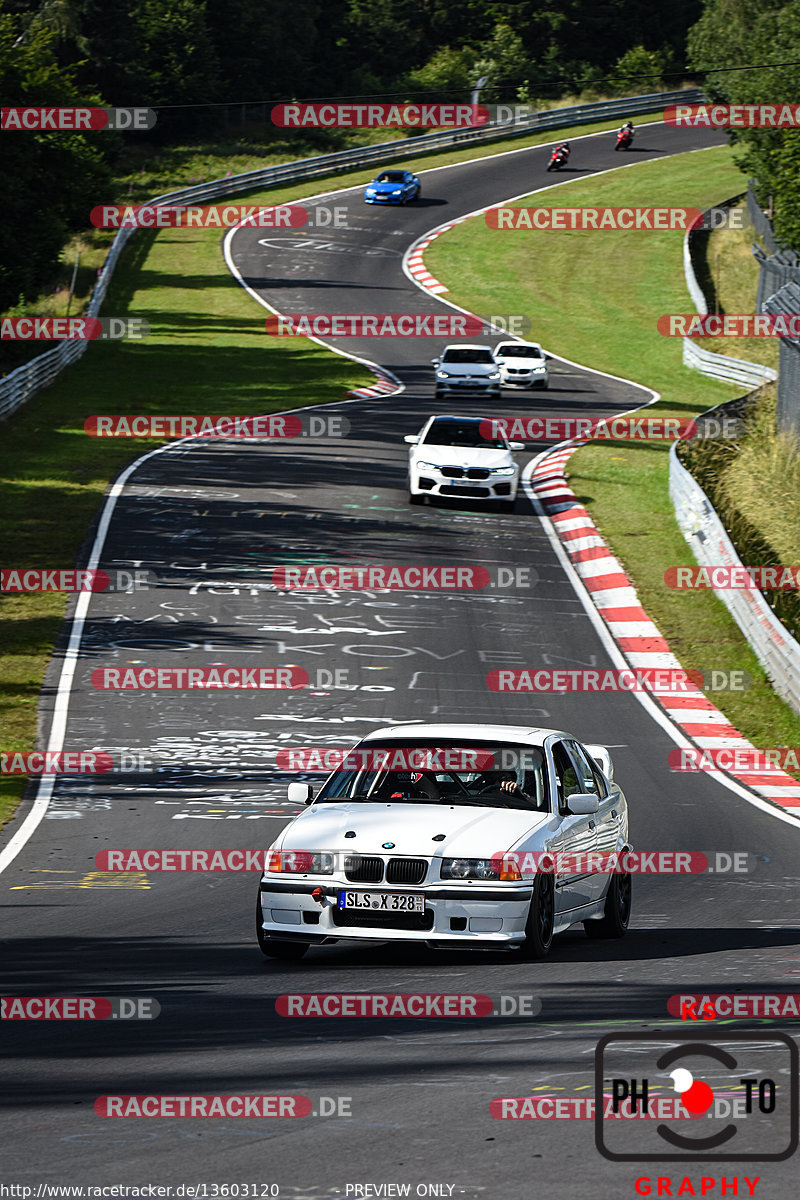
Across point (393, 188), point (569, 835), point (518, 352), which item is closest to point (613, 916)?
point (569, 835)

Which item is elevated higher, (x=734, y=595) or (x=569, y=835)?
(x=569, y=835)

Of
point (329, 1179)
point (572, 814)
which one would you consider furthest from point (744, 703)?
point (329, 1179)

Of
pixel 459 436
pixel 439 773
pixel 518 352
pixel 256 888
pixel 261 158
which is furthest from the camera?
pixel 261 158

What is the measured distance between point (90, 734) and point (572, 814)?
895cm

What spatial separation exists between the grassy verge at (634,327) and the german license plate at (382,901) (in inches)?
422

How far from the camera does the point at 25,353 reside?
47375 millimetres

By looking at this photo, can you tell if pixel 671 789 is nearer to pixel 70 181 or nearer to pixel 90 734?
pixel 90 734

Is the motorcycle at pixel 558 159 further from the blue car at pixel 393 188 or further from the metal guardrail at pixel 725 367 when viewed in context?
the metal guardrail at pixel 725 367

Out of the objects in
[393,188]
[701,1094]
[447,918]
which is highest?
[393,188]

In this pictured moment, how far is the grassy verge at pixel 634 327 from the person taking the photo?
75.0 ft

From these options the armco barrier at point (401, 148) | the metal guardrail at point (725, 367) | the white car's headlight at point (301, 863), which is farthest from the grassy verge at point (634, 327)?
the white car's headlight at point (301, 863)

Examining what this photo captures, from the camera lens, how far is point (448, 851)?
→ 8969mm

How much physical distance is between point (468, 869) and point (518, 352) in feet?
126

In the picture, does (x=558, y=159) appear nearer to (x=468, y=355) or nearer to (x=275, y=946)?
(x=468, y=355)
